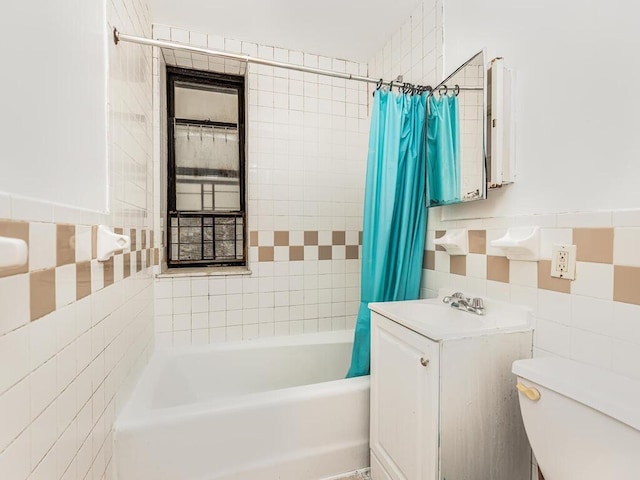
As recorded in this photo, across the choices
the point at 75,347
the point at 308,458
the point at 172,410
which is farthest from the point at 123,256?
the point at 308,458

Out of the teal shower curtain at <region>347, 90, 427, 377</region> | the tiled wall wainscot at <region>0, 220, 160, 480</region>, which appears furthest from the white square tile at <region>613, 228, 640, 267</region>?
the tiled wall wainscot at <region>0, 220, 160, 480</region>

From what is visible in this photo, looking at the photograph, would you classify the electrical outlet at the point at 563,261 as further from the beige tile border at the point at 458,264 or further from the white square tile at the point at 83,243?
the white square tile at the point at 83,243

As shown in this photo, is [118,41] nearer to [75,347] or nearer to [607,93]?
[75,347]

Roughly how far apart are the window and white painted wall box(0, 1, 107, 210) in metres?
1.17

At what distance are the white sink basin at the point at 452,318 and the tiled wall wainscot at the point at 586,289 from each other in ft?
0.16

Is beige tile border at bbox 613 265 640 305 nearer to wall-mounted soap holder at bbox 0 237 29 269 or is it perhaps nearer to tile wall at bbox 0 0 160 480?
wall-mounted soap holder at bbox 0 237 29 269

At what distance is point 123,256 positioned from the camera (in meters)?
1.29

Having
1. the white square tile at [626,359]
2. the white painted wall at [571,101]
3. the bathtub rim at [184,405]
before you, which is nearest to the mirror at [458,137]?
the white painted wall at [571,101]

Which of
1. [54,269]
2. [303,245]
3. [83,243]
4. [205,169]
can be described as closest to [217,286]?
[303,245]

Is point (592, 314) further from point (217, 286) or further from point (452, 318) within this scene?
point (217, 286)

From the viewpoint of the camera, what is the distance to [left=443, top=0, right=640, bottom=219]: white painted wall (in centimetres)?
87

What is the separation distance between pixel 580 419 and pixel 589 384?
106 mm

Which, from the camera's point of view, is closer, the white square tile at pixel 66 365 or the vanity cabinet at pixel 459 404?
the white square tile at pixel 66 365

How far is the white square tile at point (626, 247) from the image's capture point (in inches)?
32.9
